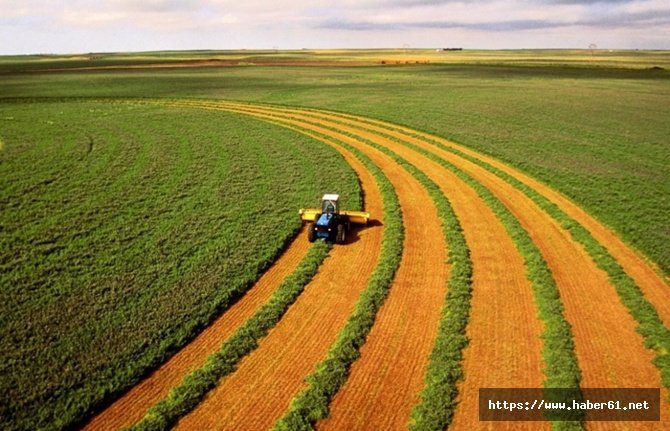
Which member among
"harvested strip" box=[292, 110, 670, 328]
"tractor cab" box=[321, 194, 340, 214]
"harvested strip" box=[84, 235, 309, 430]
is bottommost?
"harvested strip" box=[84, 235, 309, 430]

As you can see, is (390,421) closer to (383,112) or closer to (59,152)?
(59,152)

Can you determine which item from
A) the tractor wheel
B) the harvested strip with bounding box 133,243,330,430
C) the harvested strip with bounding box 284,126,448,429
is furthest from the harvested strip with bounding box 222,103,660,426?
the harvested strip with bounding box 133,243,330,430

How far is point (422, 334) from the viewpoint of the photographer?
15484 millimetres

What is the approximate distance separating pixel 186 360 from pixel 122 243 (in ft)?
32.7

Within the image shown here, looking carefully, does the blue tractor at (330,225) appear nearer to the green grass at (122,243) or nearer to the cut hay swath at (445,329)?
the cut hay swath at (445,329)

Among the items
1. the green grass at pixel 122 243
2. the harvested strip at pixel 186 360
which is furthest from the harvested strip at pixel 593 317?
the green grass at pixel 122 243

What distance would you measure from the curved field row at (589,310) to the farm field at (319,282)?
0.09 metres

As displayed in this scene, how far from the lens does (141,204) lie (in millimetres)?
27094

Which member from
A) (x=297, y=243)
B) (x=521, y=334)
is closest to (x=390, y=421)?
(x=521, y=334)

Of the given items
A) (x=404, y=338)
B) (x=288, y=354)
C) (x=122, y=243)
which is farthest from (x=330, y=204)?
(x=122, y=243)

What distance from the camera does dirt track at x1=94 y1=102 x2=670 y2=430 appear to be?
41.0ft

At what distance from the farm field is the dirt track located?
79 mm

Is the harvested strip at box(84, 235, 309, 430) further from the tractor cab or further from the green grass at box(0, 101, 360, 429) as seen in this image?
the tractor cab

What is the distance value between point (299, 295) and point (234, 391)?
18.5 feet
